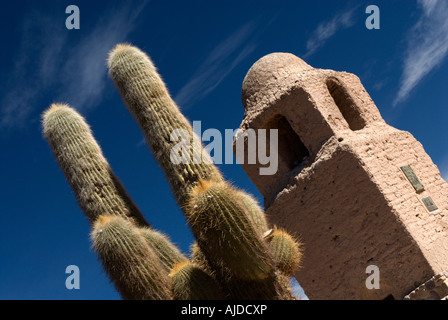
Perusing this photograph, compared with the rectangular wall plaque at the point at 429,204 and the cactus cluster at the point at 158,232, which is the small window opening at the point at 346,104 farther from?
the cactus cluster at the point at 158,232

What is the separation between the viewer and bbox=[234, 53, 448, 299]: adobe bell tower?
7207 millimetres

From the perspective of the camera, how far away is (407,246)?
7.02 meters

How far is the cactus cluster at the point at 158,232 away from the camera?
4.89 metres

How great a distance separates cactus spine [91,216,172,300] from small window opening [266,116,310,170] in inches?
174

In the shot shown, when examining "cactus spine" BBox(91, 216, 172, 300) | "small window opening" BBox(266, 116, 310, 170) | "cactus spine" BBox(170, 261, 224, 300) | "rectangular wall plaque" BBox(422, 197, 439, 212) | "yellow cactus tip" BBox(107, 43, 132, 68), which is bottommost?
"rectangular wall plaque" BBox(422, 197, 439, 212)

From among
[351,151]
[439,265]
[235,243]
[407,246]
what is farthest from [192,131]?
[439,265]

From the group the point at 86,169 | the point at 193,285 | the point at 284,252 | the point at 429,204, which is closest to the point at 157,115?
the point at 86,169

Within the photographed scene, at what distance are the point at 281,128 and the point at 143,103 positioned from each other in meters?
3.65

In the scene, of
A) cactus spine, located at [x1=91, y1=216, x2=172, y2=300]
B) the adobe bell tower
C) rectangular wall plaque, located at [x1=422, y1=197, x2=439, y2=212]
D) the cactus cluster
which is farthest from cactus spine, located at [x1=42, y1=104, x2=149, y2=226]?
rectangular wall plaque, located at [x1=422, y1=197, x2=439, y2=212]

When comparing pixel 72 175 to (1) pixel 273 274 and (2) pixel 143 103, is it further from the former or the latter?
(1) pixel 273 274

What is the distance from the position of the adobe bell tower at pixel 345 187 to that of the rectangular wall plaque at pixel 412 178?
0.02 metres

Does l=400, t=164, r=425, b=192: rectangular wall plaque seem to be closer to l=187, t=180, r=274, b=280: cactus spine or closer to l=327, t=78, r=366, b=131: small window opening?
l=327, t=78, r=366, b=131: small window opening

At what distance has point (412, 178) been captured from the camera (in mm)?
7887

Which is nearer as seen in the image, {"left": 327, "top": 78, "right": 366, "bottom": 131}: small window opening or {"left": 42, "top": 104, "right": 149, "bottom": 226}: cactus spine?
{"left": 42, "top": 104, "right": 149, "bottom": 226}: cactus spine
